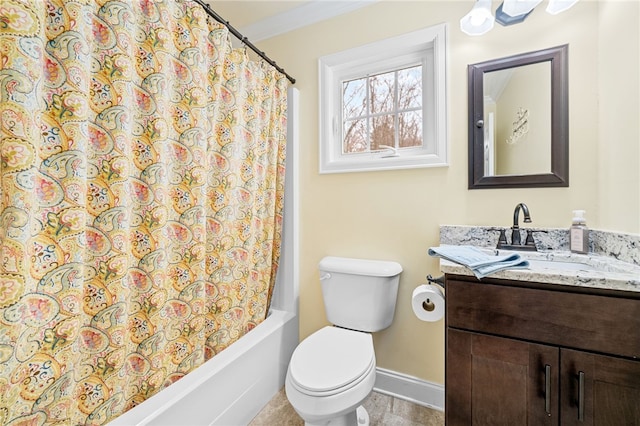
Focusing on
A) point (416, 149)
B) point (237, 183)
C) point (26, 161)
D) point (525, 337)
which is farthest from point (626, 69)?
point (26, 161)

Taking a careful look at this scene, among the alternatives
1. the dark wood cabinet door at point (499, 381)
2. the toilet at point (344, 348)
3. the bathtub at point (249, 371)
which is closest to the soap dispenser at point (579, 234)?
the dark wood cabinet door at point (499, 381)

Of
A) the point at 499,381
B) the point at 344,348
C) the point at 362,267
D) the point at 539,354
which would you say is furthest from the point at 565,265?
the point at 344,348

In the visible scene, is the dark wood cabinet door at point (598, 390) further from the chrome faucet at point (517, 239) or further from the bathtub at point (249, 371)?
the bathtub at point (249, 371)

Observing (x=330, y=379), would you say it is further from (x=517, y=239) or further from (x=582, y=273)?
(x=517, y=239)

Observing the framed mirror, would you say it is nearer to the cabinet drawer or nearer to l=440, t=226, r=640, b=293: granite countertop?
l=440, t=226, r=640, b=293: granite countertop

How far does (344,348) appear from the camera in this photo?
1223 millimetres

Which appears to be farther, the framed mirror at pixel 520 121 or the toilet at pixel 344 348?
the framed mirror at pixel 520 121

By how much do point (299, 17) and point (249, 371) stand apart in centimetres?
217

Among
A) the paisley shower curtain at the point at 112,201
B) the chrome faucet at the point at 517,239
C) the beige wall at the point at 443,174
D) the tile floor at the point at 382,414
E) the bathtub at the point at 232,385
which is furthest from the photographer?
the tile floor at the point at 382,414

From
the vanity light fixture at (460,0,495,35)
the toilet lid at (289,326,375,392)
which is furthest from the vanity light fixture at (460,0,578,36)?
the toilet lid at (289,326,375,392)

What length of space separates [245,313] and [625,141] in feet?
6.13

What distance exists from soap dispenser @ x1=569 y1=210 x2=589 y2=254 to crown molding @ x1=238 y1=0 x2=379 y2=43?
1.58 m

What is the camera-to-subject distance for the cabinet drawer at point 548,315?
0.75 m

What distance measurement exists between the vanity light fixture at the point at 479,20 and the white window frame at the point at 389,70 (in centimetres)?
15
